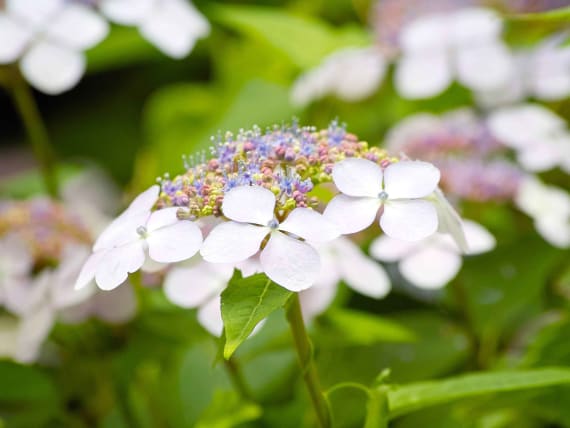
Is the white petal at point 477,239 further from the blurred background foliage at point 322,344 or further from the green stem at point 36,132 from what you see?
the green stem at point 36,132

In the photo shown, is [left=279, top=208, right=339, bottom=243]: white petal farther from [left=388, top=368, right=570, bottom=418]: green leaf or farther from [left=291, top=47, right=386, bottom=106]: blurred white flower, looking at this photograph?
[left=291, top=47, right=386, bottom=106]: blurred white flower

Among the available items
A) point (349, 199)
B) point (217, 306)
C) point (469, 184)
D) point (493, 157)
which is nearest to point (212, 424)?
point (217, 306)

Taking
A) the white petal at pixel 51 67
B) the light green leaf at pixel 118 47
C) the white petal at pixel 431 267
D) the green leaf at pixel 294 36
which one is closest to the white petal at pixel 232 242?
the white petal at pixel 431 267

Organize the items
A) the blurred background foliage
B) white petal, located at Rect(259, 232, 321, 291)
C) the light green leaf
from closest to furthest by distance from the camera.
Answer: white petal, located at Rect(259, 232, 321, 291) → the blurred background foliage → the light green leaf

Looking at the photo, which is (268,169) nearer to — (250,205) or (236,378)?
(250,205)

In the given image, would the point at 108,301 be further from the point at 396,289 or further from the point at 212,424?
the point at 396,289

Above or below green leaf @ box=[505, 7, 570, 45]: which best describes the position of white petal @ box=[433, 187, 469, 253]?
above

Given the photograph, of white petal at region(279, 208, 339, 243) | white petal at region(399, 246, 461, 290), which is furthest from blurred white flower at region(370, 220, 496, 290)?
white petal at region(279, 208, 339, 243)
